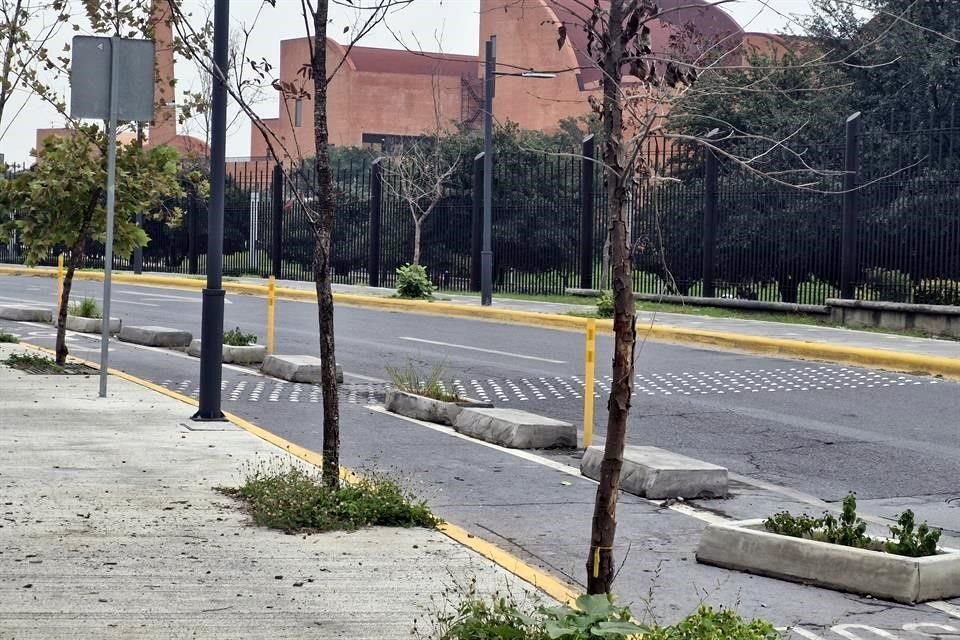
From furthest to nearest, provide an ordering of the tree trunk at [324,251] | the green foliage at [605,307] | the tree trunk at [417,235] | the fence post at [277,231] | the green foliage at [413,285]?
the fence post at [277,231] < the tree trunk at [417,235] < the green foliage at [413,285] < the green foliage at [605,307] < the tree trunk at [324,251]

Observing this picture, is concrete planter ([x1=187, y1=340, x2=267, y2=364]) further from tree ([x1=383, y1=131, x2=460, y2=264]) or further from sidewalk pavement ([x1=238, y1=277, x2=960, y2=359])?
tree ([x1=383, y1=131, x2=460, y2=264])

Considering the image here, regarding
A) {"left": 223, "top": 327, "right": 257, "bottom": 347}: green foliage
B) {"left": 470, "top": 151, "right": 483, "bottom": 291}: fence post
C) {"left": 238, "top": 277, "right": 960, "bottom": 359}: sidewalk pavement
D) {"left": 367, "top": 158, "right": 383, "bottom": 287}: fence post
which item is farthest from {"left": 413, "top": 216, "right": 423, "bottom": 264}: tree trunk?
{"left": 223, "top": 327, "right": 257, "bottom": 347}: green foliage

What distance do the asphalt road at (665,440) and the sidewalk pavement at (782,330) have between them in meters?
1.72

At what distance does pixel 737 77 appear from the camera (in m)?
5.14

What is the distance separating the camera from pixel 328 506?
7645mm

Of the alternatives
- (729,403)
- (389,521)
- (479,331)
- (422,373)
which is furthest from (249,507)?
(479,331)

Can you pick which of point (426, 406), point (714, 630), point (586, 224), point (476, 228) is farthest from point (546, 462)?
point (476, 228)

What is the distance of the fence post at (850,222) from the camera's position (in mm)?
Result: 23203

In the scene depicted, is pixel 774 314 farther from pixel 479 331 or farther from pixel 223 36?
pixel 223 36

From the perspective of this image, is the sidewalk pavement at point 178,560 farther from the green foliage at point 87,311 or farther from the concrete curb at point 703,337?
the green foliage at point 87,311

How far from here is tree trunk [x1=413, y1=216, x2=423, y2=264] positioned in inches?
1341

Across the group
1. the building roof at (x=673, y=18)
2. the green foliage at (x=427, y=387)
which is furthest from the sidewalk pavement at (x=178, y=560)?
the green foliage at (x=427, y=387)

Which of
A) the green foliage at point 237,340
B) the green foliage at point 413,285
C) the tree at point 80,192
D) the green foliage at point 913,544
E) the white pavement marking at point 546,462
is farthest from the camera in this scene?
the green foliage at point 413,285

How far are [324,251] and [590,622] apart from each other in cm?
387
